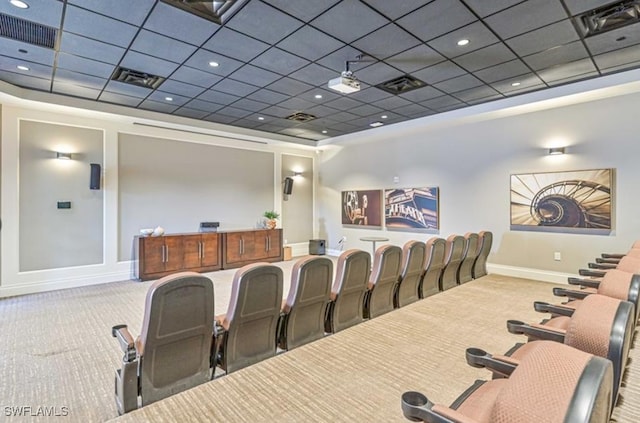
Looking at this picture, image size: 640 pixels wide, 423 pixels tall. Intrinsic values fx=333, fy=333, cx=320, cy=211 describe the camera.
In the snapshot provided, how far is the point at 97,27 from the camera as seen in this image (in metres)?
3.49

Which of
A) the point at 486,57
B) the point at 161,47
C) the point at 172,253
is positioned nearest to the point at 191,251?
the point at 172,253

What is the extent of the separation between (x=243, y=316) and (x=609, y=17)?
4.67 metres

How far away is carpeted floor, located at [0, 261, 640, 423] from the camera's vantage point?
1.89 m

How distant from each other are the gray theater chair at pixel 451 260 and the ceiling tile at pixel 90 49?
500 centimetres

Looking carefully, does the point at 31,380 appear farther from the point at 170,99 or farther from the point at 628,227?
the point at 628,227

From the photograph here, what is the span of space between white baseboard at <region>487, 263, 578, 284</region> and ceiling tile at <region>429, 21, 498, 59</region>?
14.0 feet

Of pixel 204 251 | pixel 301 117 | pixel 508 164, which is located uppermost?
pixel 301 117

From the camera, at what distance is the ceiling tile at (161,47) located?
12.2 feet

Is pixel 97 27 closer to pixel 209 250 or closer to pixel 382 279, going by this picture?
pixel 382 279

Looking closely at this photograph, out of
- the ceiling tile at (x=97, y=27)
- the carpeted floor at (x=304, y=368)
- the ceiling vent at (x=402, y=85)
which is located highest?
the ceiling vent at (x=402, y=85)

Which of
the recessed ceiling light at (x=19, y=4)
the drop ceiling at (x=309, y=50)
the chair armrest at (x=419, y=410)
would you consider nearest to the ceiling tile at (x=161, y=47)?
the drop ceiling at (x=309, y=50)

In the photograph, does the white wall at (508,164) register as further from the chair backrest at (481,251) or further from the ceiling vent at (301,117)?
the ceiling vent at (301,117)

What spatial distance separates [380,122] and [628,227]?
479 centimetres

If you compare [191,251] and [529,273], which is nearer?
[529,273]
